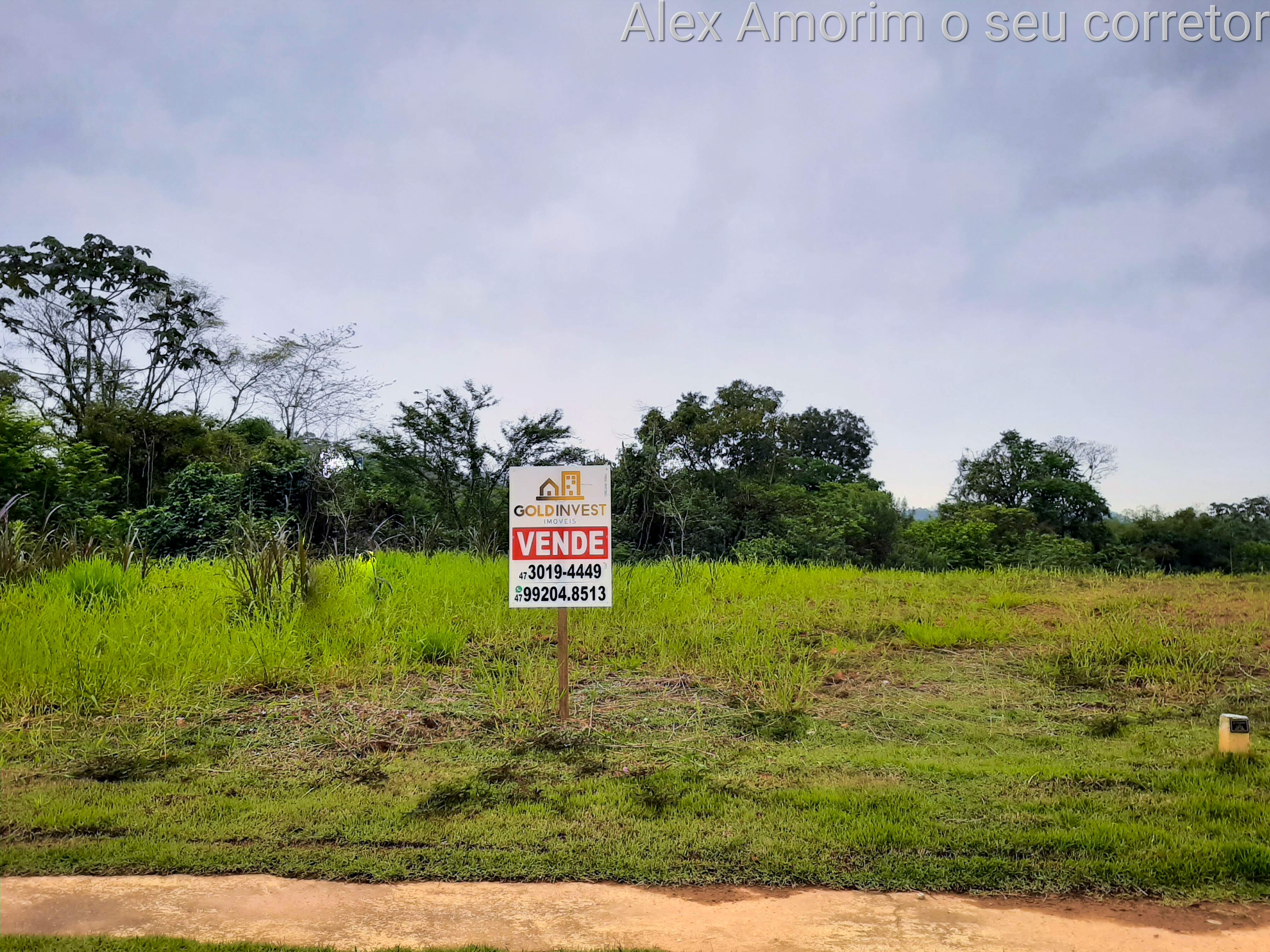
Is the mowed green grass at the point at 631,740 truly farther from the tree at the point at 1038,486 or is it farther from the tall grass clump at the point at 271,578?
the tree at the point at 1038,486

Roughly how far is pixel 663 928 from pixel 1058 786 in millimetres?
2698

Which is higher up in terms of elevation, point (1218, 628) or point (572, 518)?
point (572, 518)

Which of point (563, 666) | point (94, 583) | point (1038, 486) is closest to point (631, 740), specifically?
point (563, 666)

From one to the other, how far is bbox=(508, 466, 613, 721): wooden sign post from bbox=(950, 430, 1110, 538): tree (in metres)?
22.1

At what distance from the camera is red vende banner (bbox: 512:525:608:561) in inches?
246

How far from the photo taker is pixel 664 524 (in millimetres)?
18391

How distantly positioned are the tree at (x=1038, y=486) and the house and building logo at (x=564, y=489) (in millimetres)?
22155

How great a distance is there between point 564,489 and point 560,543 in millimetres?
401

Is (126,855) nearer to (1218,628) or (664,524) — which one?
(1218,628)

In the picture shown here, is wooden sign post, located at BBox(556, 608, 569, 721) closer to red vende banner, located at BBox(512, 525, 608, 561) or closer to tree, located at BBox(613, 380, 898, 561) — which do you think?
red vende banner, located at BBox(512, 525, 608, 561)

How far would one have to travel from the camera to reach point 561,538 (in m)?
6.29

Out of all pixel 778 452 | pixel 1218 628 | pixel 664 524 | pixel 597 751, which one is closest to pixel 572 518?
pixel 597 751

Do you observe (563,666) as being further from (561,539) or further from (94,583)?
(94,583)

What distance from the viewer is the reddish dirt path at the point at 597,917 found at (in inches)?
123
